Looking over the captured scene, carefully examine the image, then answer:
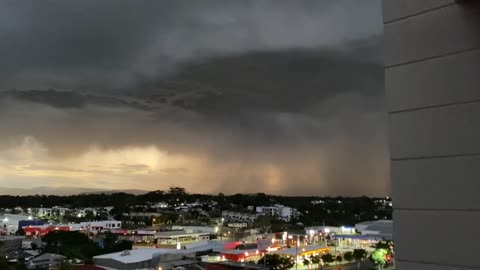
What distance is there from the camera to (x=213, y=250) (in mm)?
30516

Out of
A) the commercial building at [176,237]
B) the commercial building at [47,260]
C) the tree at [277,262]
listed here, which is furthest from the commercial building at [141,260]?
the commercial building at [176,237]

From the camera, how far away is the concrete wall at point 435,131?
2.03 metres

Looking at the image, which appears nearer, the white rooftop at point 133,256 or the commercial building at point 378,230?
the white rooftop at point 133,256

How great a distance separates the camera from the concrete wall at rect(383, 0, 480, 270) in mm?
2033

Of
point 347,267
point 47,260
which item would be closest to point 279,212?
point 347,267

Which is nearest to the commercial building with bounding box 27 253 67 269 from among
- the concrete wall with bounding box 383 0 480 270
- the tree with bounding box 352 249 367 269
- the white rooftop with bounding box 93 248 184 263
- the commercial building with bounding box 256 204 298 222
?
the white rooftop with bounding box 93 248 184 263

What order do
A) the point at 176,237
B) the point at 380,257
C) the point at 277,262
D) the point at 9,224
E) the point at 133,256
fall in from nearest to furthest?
1. the point at 380,257
2. the point at 277,262
3. the point at 133,256
4. the point at 176,237
5. the point at 9,224

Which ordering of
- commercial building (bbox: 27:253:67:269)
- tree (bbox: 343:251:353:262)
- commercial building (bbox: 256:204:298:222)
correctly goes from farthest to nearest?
commercial building (bbox: 256:204:298:222), tree (bbox: 343:251:353:262), commercial building (bbox: 27:253:67:269)

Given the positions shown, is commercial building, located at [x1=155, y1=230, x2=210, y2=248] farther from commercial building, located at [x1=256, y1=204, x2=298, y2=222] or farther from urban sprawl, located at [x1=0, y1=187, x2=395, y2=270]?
commercial building, located at [x1=256, y1=204, x2=298, y2=222]

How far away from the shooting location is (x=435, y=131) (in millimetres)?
2162

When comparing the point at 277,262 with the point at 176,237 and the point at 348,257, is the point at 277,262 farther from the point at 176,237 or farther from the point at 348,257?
the point at 176,237

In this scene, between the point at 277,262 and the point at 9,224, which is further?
the point at 9,224

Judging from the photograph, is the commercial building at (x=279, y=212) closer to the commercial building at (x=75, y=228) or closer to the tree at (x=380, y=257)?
the commercial building at (x=75, y=228)

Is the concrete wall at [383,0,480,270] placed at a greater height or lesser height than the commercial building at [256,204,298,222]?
greater
